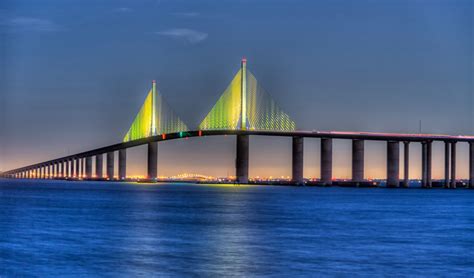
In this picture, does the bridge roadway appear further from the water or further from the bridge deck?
the water

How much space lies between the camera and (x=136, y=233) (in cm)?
4547

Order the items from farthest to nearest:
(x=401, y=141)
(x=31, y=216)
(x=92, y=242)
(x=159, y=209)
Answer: (x=401, y=141)
(x=159, y=209)
(x=31, y=216)
(x=92, y=242)

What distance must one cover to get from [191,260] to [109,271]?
3.50 metres

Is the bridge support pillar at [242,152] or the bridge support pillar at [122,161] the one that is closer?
the bridge support pillar at [242,152]

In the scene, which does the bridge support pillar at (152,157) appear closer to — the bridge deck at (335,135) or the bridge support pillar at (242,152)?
the bridge deck at (335,135)

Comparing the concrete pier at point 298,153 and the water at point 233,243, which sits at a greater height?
the concrete pier at point 298,153

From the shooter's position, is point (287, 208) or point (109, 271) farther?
point (287, 208)

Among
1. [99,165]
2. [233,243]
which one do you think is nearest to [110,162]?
[99,165]

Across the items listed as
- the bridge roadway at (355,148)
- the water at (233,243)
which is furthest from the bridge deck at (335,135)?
the water at (233,243)

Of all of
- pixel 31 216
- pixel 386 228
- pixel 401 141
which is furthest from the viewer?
pixel 401 141

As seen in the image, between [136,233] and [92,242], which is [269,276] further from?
[136,233]

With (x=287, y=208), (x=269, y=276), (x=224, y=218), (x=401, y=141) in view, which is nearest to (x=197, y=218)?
(x=224, y=218)

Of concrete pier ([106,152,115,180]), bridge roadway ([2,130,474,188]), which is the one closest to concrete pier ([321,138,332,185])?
bridge roadway ([2,130,474,188])

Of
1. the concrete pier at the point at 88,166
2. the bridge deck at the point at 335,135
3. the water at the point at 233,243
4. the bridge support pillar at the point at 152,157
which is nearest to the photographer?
the water at the point at 233,243
